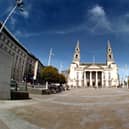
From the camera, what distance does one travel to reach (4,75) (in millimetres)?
14578

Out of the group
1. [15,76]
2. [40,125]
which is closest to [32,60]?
[15,76]

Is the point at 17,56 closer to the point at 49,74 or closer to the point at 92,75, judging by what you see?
the point at 49,74

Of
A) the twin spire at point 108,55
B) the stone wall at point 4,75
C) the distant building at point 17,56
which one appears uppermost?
the twin spire at point 108,55

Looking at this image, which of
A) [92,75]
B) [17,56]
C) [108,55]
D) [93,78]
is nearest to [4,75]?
[17,56]

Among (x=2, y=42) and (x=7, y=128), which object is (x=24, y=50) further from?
(x=7, y=128)

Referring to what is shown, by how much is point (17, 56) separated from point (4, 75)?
5137 cm

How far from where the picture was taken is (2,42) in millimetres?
49500

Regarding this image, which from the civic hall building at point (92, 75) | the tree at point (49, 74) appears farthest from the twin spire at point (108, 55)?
the tree at point (49, 74)

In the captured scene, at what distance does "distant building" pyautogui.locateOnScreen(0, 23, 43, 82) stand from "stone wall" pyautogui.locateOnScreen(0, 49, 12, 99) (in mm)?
32811

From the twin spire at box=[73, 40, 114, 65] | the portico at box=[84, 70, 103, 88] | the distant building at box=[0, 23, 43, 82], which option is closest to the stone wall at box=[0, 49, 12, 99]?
the distant building at box=[0, 23, 43, 82]

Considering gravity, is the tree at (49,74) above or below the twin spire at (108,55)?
below

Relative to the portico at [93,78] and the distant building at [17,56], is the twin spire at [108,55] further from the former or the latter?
the distant building at [17,56]

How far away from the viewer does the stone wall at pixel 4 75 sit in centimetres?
1416

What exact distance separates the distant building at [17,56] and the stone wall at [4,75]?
32.8m
